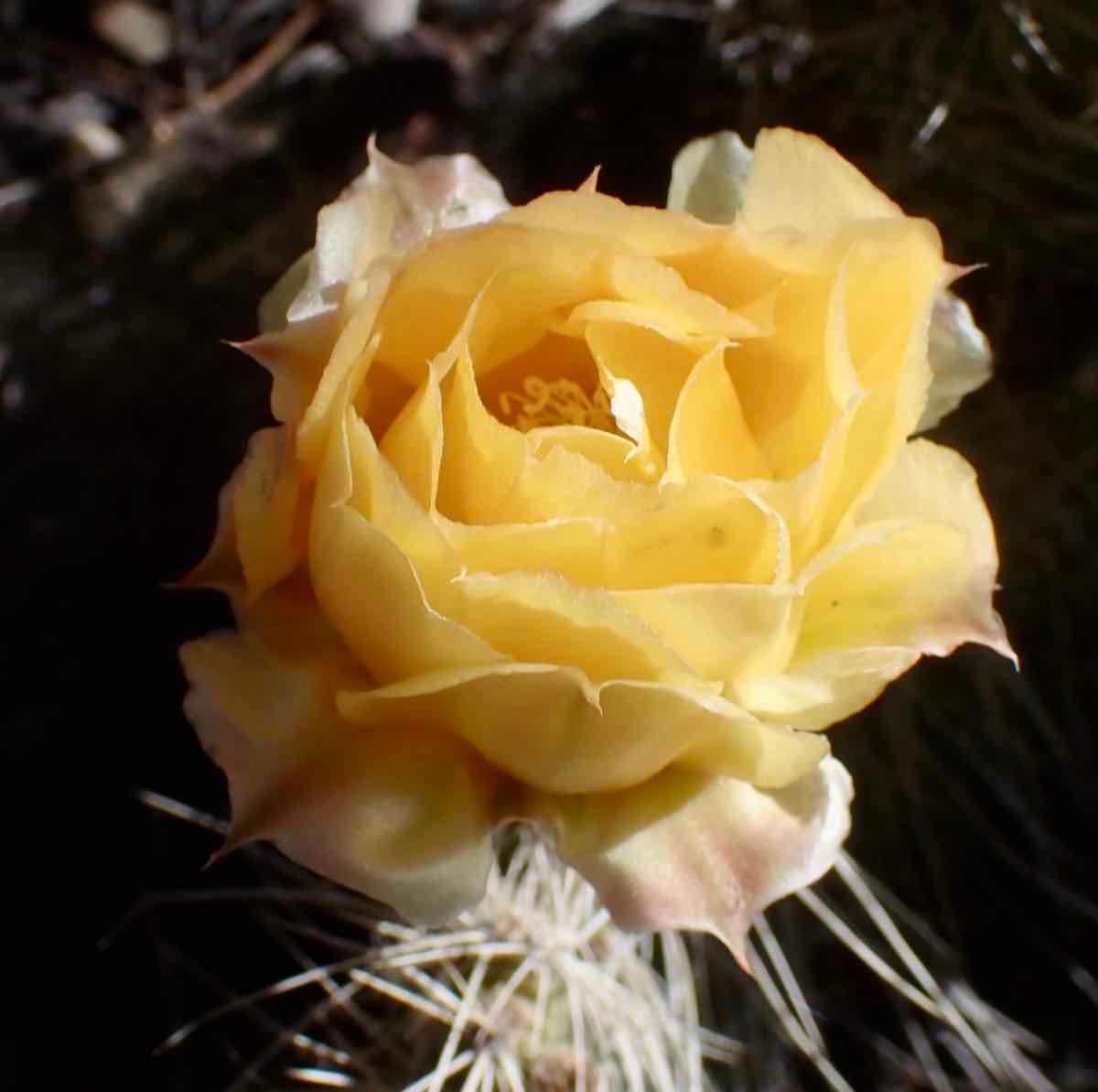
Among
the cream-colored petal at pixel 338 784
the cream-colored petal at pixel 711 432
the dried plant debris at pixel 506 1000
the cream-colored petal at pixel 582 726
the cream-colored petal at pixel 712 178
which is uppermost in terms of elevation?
the cream-colored petal at pixel 712 178

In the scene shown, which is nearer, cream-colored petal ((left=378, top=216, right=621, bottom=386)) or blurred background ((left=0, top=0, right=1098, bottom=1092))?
cream-colored petal ((left=378, top=216, right=621, bottom=386))

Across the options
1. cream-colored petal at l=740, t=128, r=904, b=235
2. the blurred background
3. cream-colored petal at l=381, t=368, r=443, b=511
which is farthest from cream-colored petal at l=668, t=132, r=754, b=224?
the blurred background

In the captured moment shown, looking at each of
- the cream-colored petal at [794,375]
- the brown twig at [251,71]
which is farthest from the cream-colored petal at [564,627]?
the brown twig at [251,71]

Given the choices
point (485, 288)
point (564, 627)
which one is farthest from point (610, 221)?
point (564, 627)

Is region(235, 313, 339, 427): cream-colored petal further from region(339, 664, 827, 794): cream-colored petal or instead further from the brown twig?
the brown twig

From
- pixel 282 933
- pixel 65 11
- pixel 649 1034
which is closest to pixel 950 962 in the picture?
pixel 649 1034

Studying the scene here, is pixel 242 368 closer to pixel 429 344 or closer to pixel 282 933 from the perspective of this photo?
pixel 282 933

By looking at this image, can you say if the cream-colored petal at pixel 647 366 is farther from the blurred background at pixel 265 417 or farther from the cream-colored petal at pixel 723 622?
the blurred background at pixel 265 417
